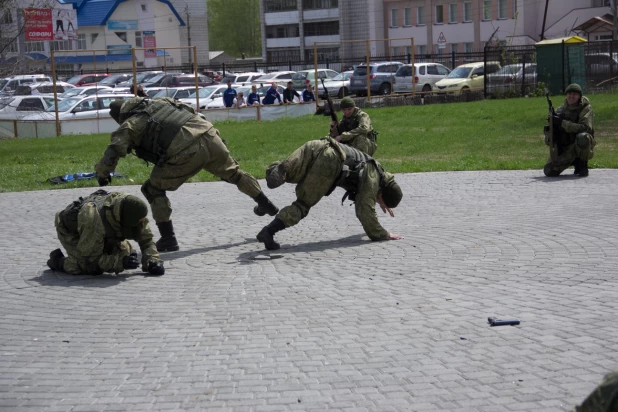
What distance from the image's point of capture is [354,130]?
12672 mm

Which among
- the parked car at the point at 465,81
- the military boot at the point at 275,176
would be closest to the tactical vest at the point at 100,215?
the military boot at the point at 275,176

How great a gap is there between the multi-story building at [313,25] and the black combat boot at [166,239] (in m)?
60.8

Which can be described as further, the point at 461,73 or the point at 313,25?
the point at 313,25

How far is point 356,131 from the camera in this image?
12.6m

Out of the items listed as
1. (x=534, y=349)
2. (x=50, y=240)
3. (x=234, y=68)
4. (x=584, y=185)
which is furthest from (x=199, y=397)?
(x=234, y=68)

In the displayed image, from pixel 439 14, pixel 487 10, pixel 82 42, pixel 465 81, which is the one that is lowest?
pixel 465 81

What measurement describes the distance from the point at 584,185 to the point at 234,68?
167ft

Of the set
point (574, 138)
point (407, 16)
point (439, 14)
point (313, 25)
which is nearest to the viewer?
point (574, 138)

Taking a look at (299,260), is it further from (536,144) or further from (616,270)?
(536,144)

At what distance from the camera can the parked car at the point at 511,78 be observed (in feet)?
111

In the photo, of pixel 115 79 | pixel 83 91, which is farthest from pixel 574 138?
pixel 115 79

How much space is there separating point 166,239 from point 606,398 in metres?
7.12

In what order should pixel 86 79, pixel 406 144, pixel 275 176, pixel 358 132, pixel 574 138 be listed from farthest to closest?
pixel 86 79 < pixel 406 144 < pixel 574 138 < pixel 358 132 < pixel 275 176

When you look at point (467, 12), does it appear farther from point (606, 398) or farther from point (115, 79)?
point (606, 398)
